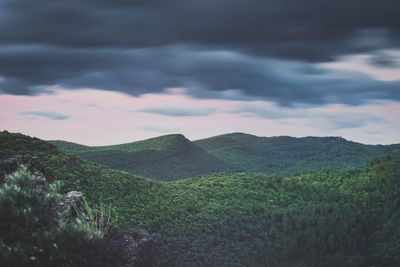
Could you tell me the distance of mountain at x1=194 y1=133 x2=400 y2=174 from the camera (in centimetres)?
8712

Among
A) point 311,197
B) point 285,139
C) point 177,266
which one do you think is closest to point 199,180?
point 311,197

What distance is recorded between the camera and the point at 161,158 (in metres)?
71.9

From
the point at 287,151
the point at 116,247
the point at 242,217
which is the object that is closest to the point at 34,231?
the point at 116,247

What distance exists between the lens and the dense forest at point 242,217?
22422 millimetres

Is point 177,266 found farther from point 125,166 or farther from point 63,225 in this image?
point 125,166

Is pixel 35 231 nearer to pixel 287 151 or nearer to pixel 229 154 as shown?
pixel 229 154

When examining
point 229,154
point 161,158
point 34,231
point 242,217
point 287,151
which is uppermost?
point 287,151

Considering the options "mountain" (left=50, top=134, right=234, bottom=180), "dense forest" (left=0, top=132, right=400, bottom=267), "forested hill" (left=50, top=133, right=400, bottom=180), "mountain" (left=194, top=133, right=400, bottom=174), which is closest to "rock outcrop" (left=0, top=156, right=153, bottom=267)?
"dense forest" (left=0, top=132, right=400, bottom=267)

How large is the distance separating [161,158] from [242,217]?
46.5 m

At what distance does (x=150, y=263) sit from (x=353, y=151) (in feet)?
297

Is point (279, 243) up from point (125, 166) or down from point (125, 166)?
down

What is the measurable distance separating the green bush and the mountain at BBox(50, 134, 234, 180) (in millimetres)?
52453

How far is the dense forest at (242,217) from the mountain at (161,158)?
3404 centimetres

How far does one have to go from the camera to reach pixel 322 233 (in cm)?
2538
